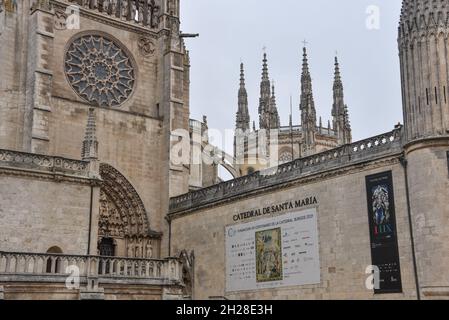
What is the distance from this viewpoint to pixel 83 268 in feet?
63.2

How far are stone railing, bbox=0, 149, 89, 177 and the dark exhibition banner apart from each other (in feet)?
32.2

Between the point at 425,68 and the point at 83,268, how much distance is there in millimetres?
11624

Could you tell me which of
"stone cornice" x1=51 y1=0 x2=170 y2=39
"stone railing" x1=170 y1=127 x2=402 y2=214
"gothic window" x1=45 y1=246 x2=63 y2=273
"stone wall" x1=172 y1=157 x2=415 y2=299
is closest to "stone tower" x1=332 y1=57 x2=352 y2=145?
"stone cornice" x1=51 y1=0 x2=170 y2=39

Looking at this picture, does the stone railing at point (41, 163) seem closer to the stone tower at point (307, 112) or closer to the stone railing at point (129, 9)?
the stone railing at point (129, 9)

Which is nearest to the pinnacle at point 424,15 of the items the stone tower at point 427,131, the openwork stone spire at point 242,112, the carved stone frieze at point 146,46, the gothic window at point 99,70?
the stone tower at point 427,131

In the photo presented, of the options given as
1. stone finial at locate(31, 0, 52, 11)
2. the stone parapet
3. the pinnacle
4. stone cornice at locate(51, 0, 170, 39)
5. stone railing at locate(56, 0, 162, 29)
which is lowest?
the stone parapet

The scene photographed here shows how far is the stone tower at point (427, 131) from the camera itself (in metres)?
17.2

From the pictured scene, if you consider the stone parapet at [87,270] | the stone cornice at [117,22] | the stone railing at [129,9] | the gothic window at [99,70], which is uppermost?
the stone railing at [129,9]

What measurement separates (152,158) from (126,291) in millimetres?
10348

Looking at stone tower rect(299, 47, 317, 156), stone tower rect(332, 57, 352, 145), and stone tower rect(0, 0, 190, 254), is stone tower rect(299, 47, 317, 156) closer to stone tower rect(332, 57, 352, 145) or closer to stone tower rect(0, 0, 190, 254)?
stone tower rect(332, 57, 352, 145)

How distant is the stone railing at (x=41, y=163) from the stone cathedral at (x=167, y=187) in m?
0.05

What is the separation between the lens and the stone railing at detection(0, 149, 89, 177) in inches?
824

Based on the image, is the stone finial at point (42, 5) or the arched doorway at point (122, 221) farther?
the arched doorway at point (122, 221)
